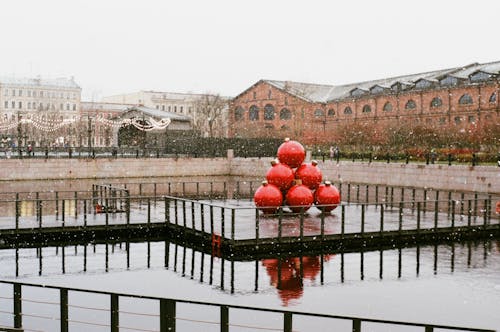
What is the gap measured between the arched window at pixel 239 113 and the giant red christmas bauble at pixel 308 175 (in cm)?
7065

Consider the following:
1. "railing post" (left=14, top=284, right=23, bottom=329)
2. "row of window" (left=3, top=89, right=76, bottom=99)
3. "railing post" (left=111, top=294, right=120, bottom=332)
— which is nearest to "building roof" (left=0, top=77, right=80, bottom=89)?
"row of window" (left=3, top=89, right=76, bottom=99)

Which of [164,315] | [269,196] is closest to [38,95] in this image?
[269,196]

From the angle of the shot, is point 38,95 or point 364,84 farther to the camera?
point 38,95

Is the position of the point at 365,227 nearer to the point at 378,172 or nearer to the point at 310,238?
the point at 310,238

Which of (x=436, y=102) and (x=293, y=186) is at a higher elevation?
(x=436, y=102)

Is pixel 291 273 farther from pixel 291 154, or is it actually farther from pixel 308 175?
pixel 291 154

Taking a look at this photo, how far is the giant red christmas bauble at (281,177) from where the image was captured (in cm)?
2303

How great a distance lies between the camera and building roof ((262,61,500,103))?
6781 cm

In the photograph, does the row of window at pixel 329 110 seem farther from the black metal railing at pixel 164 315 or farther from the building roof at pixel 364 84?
the black metal railing at pixel 164 315

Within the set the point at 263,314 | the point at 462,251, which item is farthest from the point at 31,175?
the point at 263,314

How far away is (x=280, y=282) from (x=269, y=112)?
75097mm

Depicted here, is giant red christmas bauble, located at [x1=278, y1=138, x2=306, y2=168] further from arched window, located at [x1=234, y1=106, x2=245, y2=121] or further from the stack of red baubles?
arched window, located at [x1=234, y1=106, x2=245, y2=121]

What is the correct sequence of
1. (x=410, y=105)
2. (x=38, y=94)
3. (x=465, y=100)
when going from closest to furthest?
(x=465, y=100) → (x=410, y=105) → (x=38, y=94)

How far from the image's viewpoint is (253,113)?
92688mm
